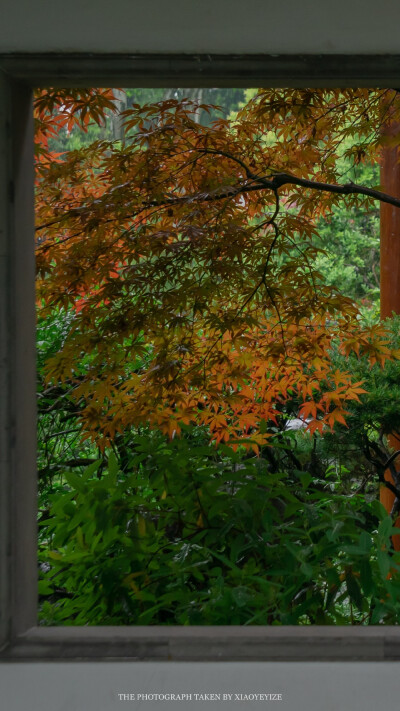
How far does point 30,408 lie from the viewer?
142 centimetres

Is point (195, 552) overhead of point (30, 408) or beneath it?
beneath

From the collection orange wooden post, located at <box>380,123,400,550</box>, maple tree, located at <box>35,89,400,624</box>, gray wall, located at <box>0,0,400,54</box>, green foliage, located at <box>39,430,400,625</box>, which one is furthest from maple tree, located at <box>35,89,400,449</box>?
orange wooden post, located at <box>380,123,400,550</box>

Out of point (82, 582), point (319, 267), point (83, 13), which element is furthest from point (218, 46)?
point (319, 267)

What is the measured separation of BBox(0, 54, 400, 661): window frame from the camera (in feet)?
4.46

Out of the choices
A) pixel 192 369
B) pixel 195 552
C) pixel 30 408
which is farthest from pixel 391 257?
pixel 30 408

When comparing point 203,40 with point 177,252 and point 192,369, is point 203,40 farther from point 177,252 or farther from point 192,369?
point 192,369

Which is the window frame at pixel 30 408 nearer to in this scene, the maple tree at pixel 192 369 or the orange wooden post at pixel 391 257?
the maple tree at pixel 192 369

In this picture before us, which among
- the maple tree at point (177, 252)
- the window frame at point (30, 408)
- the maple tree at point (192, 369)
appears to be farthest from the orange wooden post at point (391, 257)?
the window frame at point (30, 408)

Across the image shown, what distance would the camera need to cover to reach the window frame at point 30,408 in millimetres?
1359

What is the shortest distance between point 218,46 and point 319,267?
17.6 feet

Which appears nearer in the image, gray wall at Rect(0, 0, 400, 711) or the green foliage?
gray wall at Rect(0, 0, 400, 711)

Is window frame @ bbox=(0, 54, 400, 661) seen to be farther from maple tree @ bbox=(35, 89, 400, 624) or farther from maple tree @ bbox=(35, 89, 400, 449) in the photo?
maple tree @ bbox=(35, 89, 400, 449)
